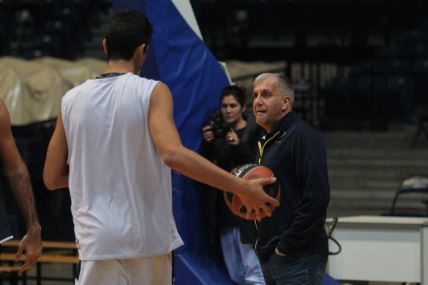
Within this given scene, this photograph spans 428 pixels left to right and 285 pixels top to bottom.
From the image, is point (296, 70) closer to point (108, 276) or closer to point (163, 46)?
point (163, 46)

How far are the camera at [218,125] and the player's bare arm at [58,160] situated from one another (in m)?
3.64

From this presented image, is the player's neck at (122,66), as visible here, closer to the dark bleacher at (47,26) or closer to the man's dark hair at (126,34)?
the man's dark hair at (126,34)

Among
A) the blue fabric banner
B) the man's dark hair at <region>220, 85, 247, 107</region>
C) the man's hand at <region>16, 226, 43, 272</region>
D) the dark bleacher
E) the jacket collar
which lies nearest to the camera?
the man's hand at <region>16, 226, 43, 272</region>

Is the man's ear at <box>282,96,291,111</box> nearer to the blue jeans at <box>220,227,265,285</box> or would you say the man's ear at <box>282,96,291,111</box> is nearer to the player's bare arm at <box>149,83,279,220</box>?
the player's bare arm at <box>149,83,279,220</box>

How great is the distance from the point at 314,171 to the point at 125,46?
1384mm

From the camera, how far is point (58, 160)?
5324mm

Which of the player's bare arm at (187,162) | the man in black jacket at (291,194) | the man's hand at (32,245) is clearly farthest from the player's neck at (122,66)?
the man in black jacket at (291,194)

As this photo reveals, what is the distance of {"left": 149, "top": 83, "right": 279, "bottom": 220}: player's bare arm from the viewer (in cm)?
488

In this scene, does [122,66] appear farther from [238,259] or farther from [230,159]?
[238,259]

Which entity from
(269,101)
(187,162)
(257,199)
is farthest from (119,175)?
(269,101)

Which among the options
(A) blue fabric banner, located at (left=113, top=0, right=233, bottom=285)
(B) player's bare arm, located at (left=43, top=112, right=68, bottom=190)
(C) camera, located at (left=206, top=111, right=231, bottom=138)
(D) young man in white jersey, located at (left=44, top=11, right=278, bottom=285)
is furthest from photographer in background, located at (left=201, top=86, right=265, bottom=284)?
(D) young man in white jersey, located at (left=44, top=11, right=278, bottom=285)

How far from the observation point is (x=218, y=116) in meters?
9.09

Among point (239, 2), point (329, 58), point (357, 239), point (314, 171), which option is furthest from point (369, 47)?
point (314, 171)

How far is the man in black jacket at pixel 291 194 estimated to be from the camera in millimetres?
6031
